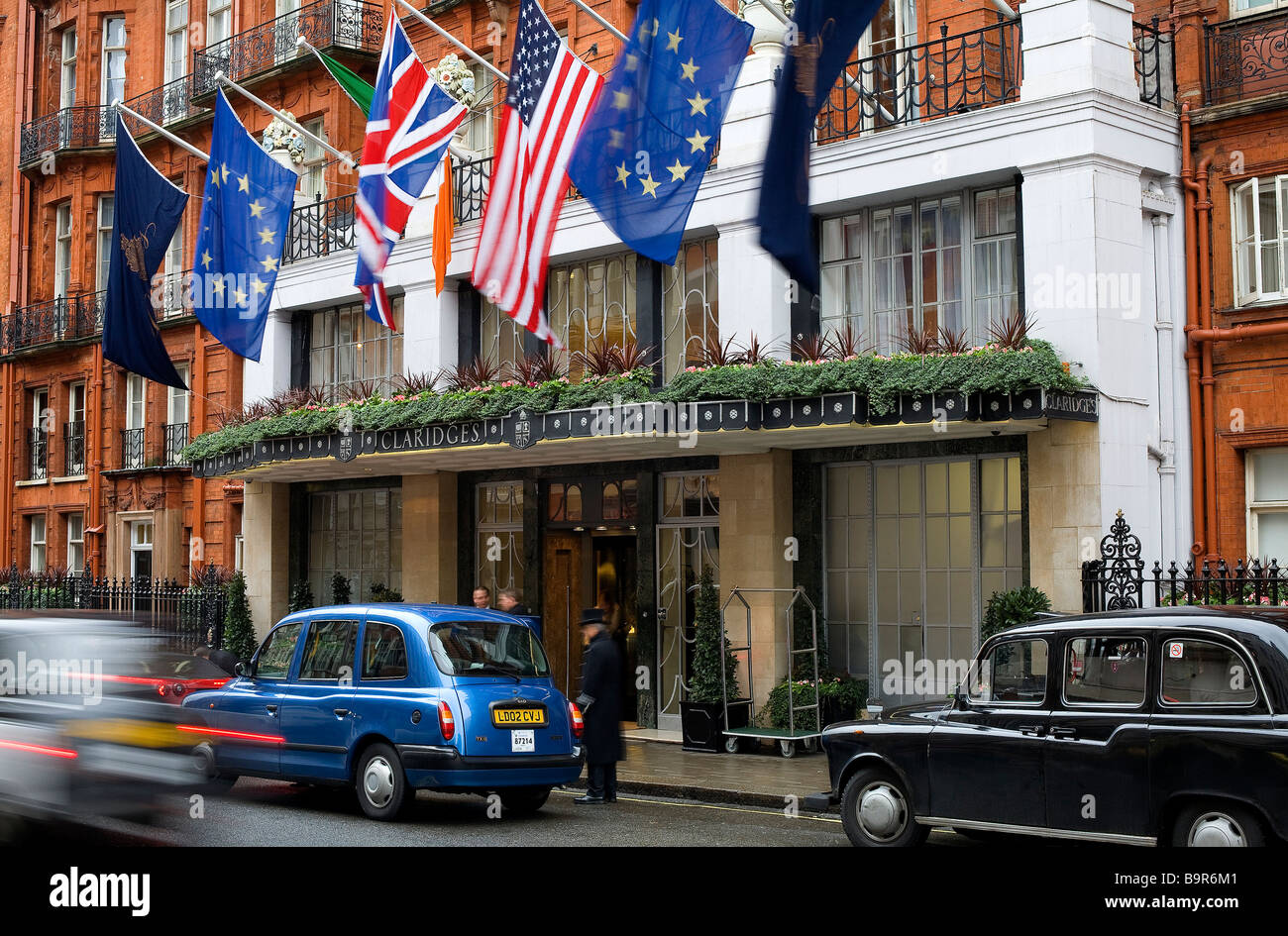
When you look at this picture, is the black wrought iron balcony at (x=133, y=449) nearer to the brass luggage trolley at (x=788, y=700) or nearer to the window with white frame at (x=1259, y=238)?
the brass luggage trolley at (x=788, y=700)

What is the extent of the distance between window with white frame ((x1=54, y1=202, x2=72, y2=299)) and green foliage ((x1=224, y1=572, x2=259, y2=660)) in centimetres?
1212

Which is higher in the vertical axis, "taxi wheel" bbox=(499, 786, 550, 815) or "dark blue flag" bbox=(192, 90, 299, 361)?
"dark blue flag" bbox=(192, 90, 299, 361)

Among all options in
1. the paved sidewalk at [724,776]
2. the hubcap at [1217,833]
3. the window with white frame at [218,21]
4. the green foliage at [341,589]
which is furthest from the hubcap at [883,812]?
the window with white frame at [218,21]

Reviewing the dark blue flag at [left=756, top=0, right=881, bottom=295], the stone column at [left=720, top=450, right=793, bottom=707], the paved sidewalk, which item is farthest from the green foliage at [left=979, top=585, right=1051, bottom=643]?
the dark blue flag at [left=756, top=0, right=881, bottom=295]

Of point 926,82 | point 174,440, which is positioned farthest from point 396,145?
point 174,440

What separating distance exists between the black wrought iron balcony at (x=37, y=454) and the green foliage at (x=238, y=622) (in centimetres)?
1066

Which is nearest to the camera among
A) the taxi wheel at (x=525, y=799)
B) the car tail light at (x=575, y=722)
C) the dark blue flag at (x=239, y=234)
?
the taxi wheel at (x=525, y=799)

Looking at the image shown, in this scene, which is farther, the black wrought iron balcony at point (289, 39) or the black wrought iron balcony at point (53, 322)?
the black wrought iron balcony at point (53, 322)

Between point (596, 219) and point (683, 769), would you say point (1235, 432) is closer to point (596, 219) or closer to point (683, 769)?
point (683, 769)

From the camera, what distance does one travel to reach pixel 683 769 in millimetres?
15805

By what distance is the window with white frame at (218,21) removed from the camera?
1167 inches

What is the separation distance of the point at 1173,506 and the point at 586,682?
7.07m

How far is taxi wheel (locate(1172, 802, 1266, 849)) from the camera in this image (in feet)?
28.0

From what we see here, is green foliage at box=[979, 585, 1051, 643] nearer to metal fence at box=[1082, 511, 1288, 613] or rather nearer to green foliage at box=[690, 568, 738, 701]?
metal fence at box=[1082, 511, 1288, 613]
